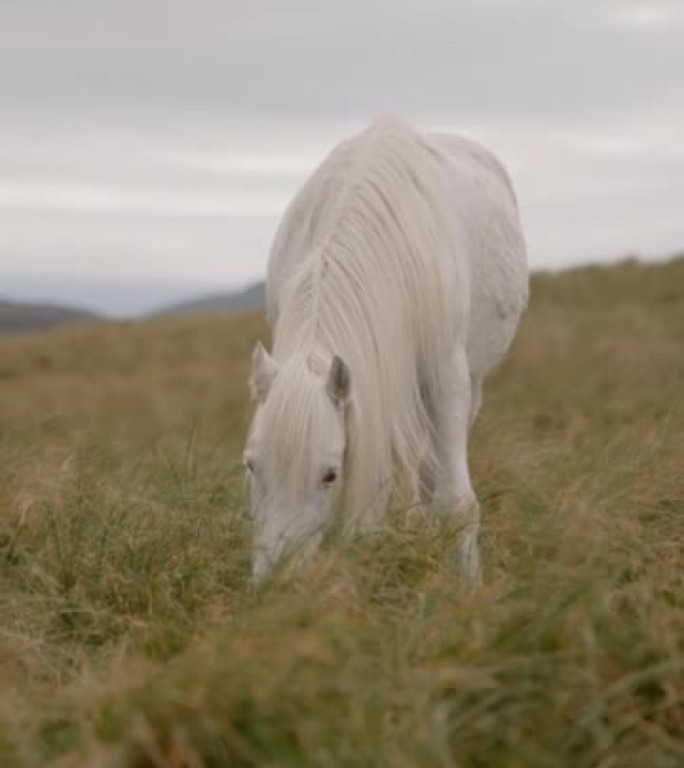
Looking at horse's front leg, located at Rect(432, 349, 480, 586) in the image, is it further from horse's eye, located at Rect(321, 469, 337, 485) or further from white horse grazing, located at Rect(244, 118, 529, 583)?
horse's eye, located at Rect(321, 469, 337, 485)

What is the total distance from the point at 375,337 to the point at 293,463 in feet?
2.26

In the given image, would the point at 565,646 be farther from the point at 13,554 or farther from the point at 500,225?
the point at 500,225

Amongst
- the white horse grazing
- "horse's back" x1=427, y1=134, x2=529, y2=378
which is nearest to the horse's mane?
the white horse grazing

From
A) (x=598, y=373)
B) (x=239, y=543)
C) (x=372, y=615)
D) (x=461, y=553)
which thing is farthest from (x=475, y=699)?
(x=598, y=373)

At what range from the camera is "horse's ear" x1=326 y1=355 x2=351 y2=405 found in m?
4.67

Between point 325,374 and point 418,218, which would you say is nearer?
point 325,374

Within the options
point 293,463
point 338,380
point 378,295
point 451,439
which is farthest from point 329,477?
point 451,439

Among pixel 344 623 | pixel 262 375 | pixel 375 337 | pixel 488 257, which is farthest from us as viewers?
pixel 488 257

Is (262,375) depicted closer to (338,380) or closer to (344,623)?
(338,380)

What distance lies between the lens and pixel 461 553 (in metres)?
4.82

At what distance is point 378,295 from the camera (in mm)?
5098

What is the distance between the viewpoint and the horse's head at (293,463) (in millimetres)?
4492

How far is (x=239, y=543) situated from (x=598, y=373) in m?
12.9

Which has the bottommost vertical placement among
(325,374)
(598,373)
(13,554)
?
(598,373)
